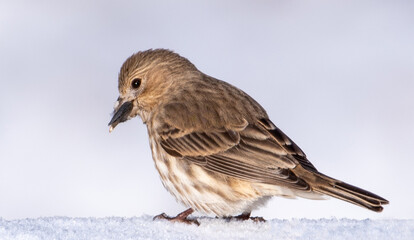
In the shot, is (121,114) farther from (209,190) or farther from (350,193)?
(350,193)

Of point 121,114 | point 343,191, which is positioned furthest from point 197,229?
point 121,114

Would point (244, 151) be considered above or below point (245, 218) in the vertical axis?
above

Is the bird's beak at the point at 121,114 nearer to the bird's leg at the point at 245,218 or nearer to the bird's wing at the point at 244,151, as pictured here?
the bird's wing at the point at 244,151

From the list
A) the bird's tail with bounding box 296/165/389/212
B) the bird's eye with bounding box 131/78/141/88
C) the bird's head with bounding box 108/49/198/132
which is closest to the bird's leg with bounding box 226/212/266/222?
the bird's tail with bounding box 296/165/389/212

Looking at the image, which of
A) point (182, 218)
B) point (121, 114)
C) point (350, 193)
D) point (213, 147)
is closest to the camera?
point (350, 193)

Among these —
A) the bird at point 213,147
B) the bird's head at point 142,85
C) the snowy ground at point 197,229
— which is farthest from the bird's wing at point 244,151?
the bird's head at point 142,85

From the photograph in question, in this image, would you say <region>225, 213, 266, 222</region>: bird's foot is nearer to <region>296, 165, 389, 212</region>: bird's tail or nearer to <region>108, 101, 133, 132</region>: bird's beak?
<region>296, 165, 389, 212</region>: bird's tail

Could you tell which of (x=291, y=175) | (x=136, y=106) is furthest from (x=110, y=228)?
(x=136, y=106)
